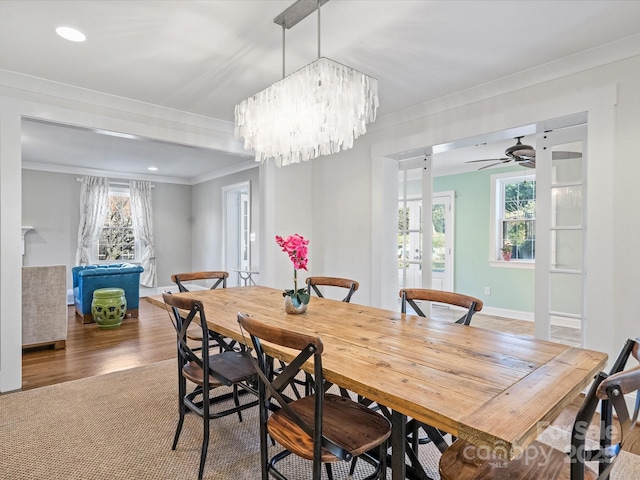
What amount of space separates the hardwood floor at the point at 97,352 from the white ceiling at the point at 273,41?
8.31 feet

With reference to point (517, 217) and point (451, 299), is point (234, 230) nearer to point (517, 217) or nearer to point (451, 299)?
point (517, 217)

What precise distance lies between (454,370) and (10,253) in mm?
3348

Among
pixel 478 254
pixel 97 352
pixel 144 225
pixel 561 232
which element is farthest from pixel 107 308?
pixel 478 254

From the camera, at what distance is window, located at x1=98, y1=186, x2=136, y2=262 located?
7176 millimetres

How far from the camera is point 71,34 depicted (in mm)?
2246

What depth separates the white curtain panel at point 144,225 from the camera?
732 cm

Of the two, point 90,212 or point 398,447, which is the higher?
point 90,212

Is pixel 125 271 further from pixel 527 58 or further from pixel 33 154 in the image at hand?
pixel 527 58

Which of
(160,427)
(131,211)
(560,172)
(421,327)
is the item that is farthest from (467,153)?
(131,211)

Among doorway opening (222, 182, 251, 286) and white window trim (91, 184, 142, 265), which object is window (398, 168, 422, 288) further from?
white window trim (91, 184, 142, 265)

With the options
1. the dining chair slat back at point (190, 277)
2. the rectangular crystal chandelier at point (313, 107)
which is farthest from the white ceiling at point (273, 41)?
the dining chair slat back at point (190, 277)

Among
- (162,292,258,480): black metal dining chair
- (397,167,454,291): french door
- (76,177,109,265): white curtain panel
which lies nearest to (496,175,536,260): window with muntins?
(397,167,454,291): french door

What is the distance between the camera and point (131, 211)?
24.3 ft

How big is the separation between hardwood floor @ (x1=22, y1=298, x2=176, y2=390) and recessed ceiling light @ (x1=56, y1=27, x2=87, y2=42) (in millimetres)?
2691
